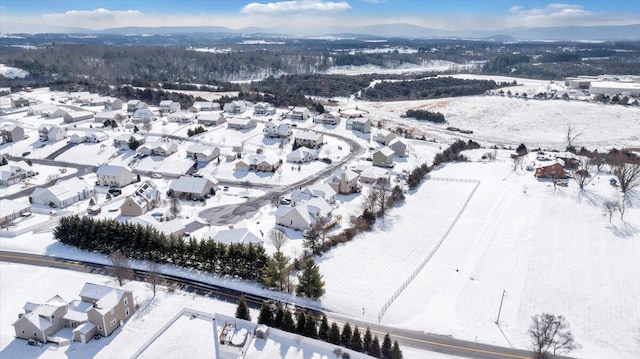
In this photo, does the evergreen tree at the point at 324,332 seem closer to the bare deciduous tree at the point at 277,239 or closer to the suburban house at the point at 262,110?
the bare deciduous tree at the point at 277,239

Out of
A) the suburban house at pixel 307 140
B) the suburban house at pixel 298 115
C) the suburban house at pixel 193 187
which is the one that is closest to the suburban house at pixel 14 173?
the suburban house at pixel 193 187

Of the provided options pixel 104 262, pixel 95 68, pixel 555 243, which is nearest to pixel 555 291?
pixel 555 243

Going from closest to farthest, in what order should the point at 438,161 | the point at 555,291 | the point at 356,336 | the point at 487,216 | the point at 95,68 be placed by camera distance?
the point at 356,336, the point at 555,291, the point at 487,216, the point at 438,161, the point at 95,68

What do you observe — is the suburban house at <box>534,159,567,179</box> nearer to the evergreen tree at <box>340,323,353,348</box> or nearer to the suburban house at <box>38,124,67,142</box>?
the evergreen tree at <box>340,323,353,348</box>

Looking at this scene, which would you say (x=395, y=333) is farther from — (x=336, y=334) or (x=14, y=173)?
(x=14, y=173)

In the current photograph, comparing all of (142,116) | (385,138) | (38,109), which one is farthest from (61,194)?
(38,109)

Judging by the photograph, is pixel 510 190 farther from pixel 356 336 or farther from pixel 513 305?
pixel 356 336

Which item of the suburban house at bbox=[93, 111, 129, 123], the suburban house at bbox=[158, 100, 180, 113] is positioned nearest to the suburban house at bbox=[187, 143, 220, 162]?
the suburban house at bbox=[93, 111, 129, 123]
